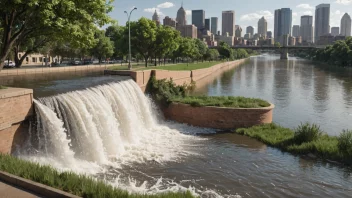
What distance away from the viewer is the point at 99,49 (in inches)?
2101

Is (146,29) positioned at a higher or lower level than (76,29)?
higher

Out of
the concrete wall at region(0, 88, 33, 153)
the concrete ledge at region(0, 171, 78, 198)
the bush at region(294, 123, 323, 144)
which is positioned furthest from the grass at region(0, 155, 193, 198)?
the bush at region(294, 123, 323, 144)

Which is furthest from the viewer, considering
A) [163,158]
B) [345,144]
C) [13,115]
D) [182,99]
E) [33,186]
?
[182,99]

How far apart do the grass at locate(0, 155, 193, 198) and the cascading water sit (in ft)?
9.50

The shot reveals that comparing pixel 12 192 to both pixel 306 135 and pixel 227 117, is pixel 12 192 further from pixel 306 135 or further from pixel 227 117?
pixel 227 117

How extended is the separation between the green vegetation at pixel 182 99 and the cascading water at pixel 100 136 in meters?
2.81

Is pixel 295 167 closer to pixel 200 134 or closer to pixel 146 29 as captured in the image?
pixel 200 134

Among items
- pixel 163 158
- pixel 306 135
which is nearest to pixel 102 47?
pixel 163 158

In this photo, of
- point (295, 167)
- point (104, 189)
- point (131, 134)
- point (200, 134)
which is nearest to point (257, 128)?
point (200, 134)

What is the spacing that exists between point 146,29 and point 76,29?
91.8 ft

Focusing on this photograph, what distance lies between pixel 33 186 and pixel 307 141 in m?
13.1

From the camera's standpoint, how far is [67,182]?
7.84 m

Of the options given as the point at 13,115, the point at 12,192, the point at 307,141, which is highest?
the point at 13,115

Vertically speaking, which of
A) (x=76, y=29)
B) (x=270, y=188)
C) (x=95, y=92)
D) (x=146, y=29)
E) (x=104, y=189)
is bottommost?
(x=270, y=188)
